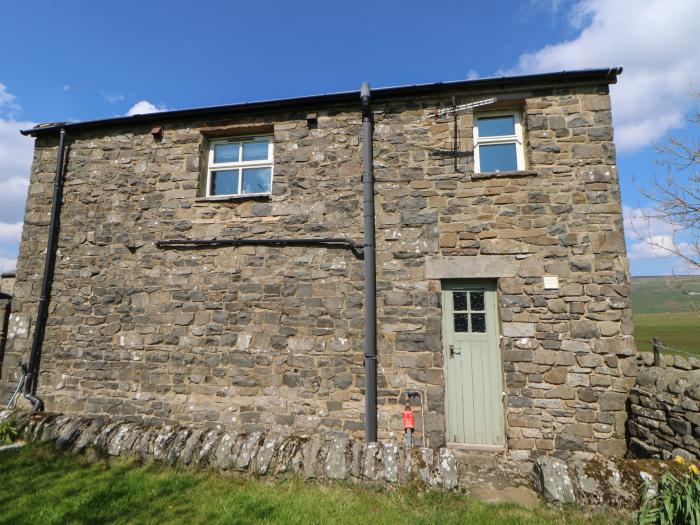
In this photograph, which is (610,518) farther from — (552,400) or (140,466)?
(140,466)

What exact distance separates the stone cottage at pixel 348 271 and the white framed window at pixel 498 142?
33 mm

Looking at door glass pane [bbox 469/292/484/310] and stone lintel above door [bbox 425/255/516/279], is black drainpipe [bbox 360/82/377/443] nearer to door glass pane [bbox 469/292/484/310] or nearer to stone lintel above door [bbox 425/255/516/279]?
stone lintel above door [bbox 425/255/516/279]

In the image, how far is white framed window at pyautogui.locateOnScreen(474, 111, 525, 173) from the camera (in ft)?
17.5

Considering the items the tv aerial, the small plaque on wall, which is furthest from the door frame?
the tv aerial

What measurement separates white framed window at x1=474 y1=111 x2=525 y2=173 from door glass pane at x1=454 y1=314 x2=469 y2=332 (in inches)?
84.9

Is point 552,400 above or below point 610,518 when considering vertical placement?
above

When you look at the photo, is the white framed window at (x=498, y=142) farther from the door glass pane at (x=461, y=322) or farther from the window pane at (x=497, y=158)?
the door glass pane at (x=461, y=322)

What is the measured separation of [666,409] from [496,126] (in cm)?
421

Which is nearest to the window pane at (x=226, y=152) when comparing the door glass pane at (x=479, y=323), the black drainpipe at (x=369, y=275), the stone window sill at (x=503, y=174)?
the black drainpipe at (x=369, y=275)

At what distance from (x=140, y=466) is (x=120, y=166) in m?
4.81

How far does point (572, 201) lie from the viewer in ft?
16.2

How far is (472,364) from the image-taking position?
493cm

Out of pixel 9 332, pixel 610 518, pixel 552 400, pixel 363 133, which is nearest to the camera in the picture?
pixel 610 518

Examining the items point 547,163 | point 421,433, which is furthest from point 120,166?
point 547,163
